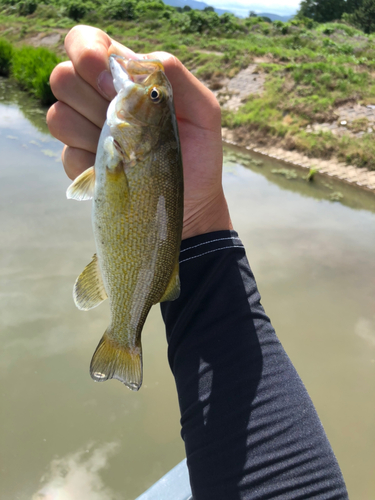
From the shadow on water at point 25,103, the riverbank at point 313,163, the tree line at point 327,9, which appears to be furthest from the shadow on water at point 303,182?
the tree line at point 327,9

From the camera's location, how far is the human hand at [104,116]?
1.51 metres

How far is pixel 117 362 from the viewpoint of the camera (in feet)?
5.31

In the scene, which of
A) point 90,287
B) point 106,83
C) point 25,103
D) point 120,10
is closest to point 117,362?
point 90,287

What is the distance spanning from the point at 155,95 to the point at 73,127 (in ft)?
1.81

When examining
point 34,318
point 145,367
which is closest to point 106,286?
point 145,367

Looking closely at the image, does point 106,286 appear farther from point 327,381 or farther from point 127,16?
point 127,16

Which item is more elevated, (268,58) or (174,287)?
(174,287)

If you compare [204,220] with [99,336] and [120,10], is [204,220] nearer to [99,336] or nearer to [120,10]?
[99,336]

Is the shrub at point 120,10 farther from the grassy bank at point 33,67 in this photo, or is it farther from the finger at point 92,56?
the finger at point 92,56

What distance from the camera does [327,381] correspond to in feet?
13.6

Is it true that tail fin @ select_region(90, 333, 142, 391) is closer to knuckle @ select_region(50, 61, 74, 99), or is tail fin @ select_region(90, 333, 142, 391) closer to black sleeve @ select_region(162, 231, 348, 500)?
black sleeve @ select_region(162, 231, 348, 500)

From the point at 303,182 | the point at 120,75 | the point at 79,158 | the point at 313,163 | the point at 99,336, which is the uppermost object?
the point at 120,75

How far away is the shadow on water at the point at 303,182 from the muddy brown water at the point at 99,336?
86 centimetres

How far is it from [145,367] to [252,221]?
3.84 meters
